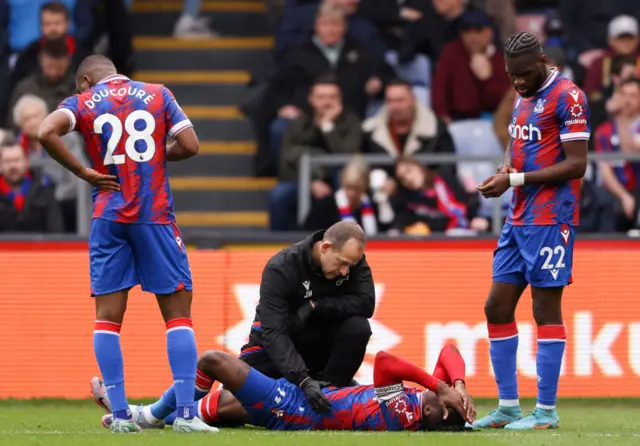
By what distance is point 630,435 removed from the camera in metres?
7.95

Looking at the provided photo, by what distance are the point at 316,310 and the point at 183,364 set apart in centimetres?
95

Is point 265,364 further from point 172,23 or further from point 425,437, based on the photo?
point 172,23

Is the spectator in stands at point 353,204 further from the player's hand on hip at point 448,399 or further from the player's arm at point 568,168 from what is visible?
the player's hand on hip at point 448,399

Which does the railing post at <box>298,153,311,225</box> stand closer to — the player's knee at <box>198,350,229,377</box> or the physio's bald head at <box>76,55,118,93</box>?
the player's knee at <box>198,350,229,377</box>

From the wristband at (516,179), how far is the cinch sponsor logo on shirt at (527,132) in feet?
0.87

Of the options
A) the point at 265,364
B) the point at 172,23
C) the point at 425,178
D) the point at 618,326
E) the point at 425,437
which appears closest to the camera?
the point at 425,437

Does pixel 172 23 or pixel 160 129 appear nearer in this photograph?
pixel 160 129

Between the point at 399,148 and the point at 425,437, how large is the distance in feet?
18.3

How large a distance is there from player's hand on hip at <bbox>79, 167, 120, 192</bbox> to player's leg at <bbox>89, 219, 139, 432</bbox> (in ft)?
0.64

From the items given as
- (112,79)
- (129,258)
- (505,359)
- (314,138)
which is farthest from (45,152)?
(505,359)

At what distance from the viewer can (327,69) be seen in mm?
13805

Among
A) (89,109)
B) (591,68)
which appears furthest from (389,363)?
(591,68)

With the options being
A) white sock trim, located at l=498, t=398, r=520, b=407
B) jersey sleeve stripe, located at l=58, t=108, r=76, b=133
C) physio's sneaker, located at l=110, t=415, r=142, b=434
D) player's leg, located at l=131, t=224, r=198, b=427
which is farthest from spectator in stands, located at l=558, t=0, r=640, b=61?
physio's sneaker, located at l=110, t=415, r=142, b=434

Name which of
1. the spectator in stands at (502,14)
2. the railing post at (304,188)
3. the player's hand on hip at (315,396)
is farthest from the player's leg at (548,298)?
the spectator in stands at (502,14)
